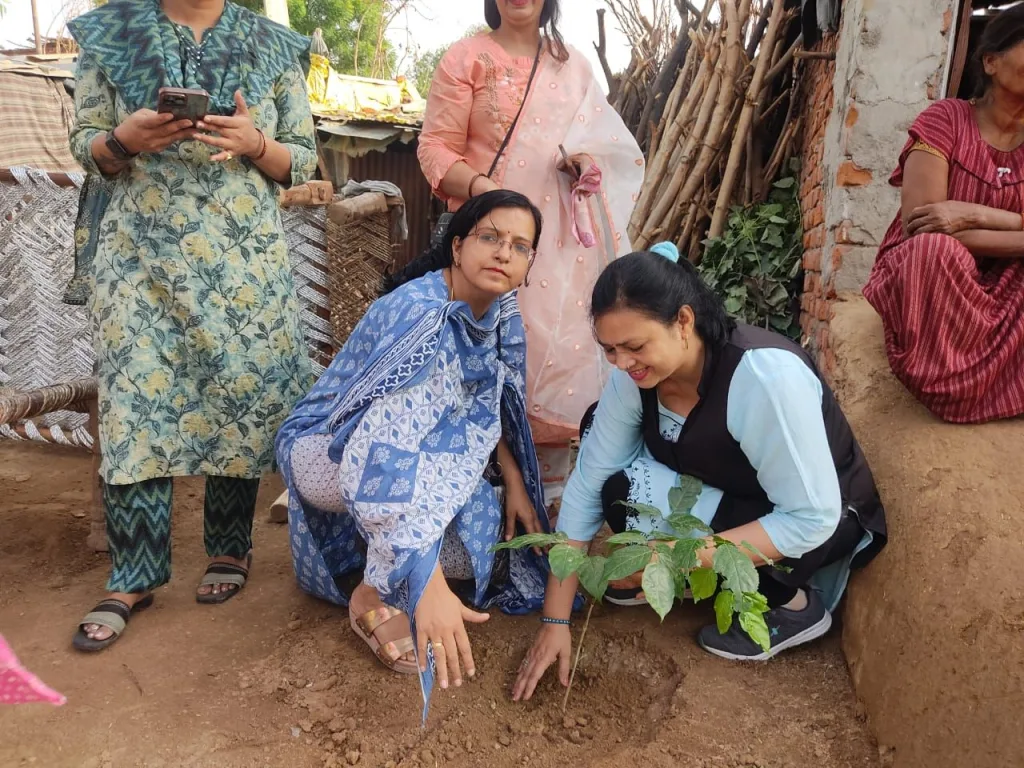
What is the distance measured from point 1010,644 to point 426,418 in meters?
1.26

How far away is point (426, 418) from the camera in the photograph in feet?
6.07

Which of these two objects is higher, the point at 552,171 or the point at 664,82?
the point at 664,82

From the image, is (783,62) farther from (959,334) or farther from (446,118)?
(959,334)

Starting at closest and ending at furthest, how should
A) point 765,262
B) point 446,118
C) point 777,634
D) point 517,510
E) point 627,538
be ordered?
1. point 627,538
2. point 777,634
3. point 517,510
4. point 446,118
5. point 765,262

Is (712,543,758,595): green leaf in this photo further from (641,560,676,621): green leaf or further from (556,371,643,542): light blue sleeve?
(556,371,643,542): light blue sleeve

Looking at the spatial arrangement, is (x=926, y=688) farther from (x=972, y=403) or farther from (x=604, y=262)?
Result: (x=604, y=262)

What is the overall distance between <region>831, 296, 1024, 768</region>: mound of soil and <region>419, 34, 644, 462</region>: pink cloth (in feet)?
2.95

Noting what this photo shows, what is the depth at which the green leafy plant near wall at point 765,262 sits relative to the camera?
4.12m

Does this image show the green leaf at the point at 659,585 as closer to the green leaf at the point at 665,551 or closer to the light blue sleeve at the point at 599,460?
the green leaf at the point at 665,551

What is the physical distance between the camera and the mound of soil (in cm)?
141

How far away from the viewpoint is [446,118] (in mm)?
2371

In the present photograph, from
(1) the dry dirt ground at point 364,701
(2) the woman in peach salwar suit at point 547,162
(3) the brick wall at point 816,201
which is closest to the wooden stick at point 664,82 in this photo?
(3) the brick wall at point 816,201

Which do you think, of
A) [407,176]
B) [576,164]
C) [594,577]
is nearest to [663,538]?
[594,577]

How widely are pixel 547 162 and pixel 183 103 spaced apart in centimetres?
104
